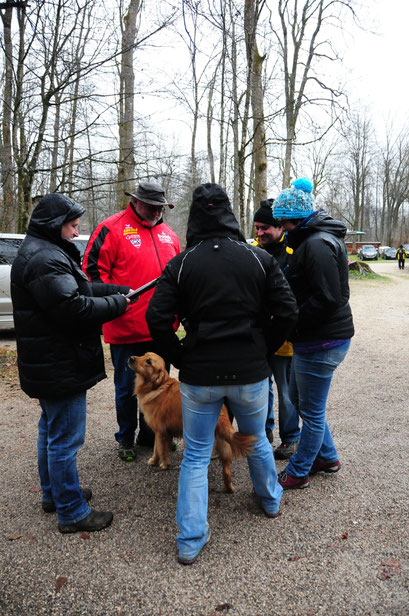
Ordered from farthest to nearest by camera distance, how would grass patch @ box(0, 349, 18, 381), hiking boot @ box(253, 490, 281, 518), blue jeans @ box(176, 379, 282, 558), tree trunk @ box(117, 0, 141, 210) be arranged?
tree trunk @ box(117, 0, 141, 210), grass patch @ box(0, 349, 18, 381), hiking boot @ box(253, 490, 281, 518), blue jeans @ box(176, 379, 282, 558)

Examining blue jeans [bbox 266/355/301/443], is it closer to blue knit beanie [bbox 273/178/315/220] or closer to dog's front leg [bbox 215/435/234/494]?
dog's front leg [bbox 215/435/234/494]

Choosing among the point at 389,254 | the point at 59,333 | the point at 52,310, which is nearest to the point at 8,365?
the point at 59,333

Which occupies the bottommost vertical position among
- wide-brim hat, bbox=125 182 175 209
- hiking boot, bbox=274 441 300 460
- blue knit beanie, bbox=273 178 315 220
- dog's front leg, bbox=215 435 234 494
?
A: hiking boot, bbox=274 441 300 460

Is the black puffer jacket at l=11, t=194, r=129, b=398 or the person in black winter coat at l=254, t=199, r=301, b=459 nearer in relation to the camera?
the black puffer jacket at l=11, t=194, r=129, b=398

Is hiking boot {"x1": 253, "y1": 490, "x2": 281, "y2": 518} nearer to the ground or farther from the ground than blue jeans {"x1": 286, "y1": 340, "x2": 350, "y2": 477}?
nearer to the ground

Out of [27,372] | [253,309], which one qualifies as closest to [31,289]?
[27,372]

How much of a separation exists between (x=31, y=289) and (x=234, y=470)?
2.32 m

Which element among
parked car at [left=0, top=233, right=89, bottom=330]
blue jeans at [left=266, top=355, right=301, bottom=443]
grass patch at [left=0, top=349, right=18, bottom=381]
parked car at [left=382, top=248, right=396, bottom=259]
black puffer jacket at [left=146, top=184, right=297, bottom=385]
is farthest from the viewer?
parked car at [left=382, top=248, right=396, bottom=259]

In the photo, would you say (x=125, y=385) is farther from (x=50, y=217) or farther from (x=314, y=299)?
(x=314, y=299)

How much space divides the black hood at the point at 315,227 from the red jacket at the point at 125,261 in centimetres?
130

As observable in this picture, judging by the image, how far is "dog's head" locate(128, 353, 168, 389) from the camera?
354cm

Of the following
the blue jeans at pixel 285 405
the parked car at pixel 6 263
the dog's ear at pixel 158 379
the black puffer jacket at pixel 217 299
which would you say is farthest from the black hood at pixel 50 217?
the parked car at pixel 6 263

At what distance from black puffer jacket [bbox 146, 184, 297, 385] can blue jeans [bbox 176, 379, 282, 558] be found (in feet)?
0.26

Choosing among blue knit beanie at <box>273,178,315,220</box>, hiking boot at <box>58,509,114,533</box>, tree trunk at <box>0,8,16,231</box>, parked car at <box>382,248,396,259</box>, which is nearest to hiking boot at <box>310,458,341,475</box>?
hiking boot at <box>58,509,114,533</box>
